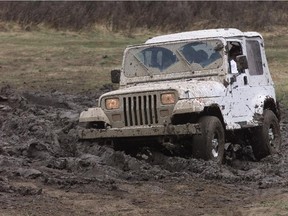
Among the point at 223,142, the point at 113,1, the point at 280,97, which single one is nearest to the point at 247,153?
the point at 223,142

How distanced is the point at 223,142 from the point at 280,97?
10175 millimetres

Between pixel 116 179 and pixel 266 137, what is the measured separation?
3490 mm

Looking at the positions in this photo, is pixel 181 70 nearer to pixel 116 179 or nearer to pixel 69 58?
pixel 116 179

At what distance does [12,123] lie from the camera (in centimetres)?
1404

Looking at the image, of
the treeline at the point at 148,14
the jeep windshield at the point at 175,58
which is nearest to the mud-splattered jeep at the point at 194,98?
the jeep windshield at the point at 175,58

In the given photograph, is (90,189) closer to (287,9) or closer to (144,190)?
(144,190)

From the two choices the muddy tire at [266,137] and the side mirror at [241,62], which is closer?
the side mirror at [241,62]

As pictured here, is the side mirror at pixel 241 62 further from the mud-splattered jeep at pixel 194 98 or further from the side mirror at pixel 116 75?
the side mirror at pixel 116 75

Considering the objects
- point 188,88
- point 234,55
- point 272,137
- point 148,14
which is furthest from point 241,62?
point 148,14

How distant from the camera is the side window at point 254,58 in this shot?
1270cm

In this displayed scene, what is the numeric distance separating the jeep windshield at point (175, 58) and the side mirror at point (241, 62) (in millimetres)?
277

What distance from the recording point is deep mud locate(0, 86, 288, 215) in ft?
27.3

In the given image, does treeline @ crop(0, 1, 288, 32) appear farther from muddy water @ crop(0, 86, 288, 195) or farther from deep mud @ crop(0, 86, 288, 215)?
deep mud @ crop(0, 86, 288, 215)

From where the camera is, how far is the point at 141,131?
10.8m
